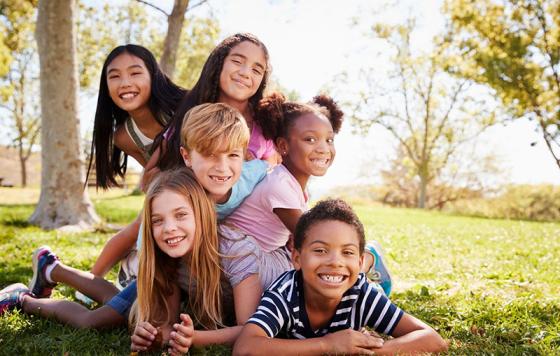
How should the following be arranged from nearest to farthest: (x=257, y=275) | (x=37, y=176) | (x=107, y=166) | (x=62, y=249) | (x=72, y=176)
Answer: (x=257, y=275) < (x=107, y=166) < (x=62, y=249) < (x=72, y=176) < (x=37, y=176)

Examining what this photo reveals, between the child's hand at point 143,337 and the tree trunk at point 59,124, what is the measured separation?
6.44 m

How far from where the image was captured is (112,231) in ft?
28.9

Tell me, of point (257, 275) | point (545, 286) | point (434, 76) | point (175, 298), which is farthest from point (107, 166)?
point (434, 76)

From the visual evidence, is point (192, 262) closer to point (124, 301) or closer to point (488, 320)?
point (124, 301)

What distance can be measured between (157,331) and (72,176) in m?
6.62

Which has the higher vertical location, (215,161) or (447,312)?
(215,161)

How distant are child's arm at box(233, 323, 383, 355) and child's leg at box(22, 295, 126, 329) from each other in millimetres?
1087

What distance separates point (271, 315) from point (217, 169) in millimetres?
951

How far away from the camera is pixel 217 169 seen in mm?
3152

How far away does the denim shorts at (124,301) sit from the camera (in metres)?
3.32

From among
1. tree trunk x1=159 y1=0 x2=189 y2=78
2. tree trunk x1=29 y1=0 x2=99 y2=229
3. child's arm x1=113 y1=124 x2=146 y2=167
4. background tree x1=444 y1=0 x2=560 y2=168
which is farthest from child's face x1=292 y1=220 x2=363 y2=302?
background tree x1=444 y1=0 x2=560 y2=168

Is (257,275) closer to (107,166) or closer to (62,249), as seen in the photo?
(107,166)

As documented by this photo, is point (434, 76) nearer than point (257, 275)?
No

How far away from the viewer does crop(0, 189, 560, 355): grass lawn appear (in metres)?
2.99
